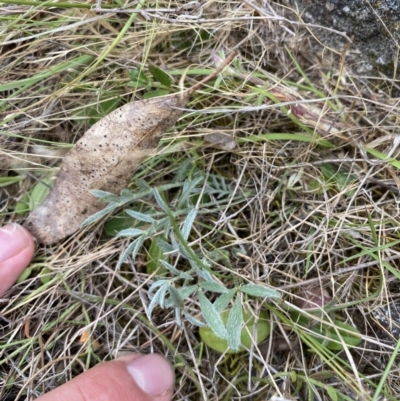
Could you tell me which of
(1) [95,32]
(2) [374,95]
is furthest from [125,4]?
(2) [374,95]

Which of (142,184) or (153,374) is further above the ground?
(142,184)

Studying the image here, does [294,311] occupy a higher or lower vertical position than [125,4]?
lower

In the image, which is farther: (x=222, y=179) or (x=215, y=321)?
(x=222, y=179)

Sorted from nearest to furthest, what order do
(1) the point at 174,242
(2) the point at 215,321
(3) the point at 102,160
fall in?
(2) the point at 215,321 → (1) the point at 174,242 → (3) the point at 102,160

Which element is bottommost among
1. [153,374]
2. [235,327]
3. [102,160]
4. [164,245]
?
[153,374]

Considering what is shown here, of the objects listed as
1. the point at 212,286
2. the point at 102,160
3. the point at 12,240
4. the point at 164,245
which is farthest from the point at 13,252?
the point at 212,286

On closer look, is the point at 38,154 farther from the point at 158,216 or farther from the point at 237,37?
the point at 237,37

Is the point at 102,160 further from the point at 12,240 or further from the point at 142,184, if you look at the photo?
the point at 12,240

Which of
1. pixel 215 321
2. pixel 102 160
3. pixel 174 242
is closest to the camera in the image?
pixel 215 321
